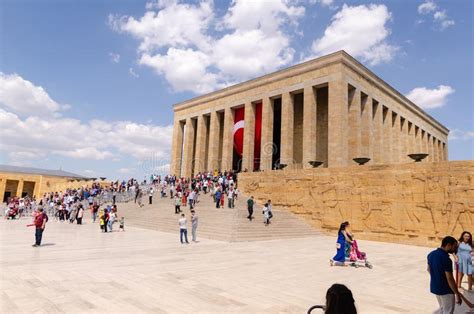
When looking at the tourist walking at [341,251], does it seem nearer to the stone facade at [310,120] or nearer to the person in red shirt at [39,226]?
the person in red shirt at [39,226]

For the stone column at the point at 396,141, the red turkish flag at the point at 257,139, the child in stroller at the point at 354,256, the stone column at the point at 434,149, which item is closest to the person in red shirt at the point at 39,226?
the child in stroller at the point at 354,256

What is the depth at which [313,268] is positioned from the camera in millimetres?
8062

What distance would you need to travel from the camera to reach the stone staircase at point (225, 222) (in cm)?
1402

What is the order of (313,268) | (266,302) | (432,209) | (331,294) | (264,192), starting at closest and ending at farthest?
(331,294) → (266,302) → (313,268) → (432,209) → (264,192)

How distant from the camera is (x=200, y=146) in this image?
3469 cm

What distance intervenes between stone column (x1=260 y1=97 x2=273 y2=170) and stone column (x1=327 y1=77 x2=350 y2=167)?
550 cm

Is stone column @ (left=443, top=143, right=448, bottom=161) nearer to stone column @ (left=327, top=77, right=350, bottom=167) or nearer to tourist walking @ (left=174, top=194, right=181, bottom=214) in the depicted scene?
stone column @ (left=327, top=77, right=350, bottom=167)

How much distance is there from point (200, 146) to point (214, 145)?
259cm

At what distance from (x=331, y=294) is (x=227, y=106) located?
30.4 m

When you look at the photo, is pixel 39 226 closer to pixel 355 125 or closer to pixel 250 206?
pixel 250 206

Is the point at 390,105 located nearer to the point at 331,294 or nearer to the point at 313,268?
the point at 313,268

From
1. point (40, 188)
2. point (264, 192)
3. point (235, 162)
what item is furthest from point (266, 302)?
point (40, 188)

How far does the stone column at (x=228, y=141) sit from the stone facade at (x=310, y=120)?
0.31 ft

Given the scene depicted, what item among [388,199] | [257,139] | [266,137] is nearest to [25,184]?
[257,139]
